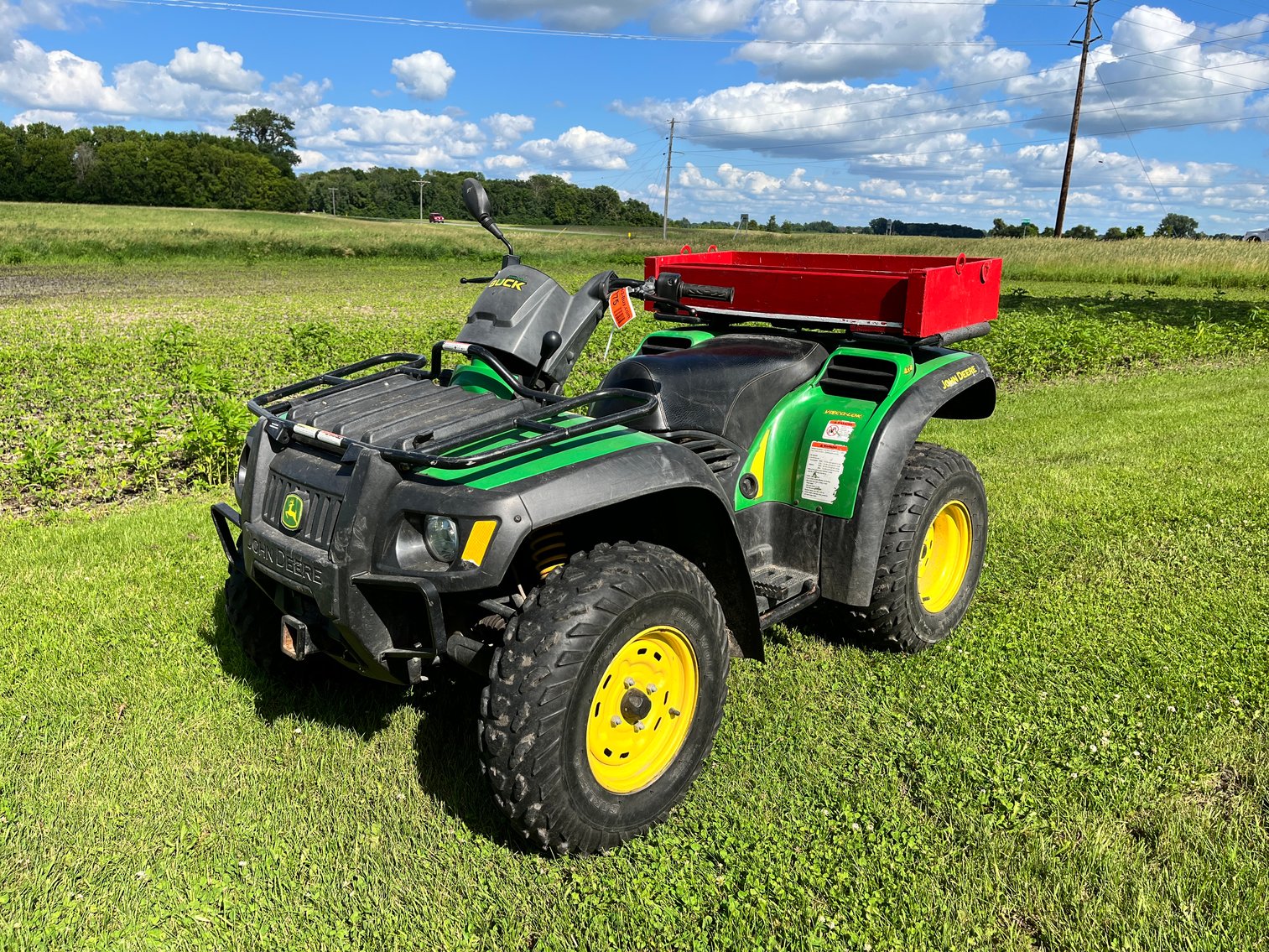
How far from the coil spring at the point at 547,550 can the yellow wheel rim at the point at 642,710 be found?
16.0 inches

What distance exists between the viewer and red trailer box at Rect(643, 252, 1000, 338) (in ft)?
12.2

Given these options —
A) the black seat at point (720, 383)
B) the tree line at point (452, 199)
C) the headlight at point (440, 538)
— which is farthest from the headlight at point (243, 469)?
the tree line at point (452, 199)

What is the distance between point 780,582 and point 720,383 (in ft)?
2.72

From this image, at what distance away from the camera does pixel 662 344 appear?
4375 millimetres

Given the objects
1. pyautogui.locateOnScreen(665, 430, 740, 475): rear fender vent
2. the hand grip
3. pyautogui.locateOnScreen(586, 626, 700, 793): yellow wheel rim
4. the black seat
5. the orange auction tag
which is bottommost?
pyautogui.locateOnScreen(586, 626, 700, 793): yellow wheel rim

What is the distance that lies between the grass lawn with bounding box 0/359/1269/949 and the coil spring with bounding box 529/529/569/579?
795 mm

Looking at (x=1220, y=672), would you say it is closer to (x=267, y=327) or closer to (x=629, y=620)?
(x=629, y=620)

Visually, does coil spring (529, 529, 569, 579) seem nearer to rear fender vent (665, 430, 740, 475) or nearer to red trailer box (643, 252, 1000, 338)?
Result: rear fender vent (665, 430, 740, 475)

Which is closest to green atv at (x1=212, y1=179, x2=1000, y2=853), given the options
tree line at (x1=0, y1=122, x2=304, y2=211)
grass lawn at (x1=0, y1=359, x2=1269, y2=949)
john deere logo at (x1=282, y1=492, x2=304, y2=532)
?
john deere logo at (x1=282, y1=492, x2=304, y2=532)

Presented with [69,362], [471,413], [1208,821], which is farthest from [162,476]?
[1208,821]

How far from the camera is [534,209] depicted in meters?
45.2

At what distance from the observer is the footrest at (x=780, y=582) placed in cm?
354

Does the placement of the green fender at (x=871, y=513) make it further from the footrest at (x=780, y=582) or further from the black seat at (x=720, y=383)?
the black seat at (x=720, y=383)

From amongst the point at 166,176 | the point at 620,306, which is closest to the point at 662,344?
the point at 620,306
